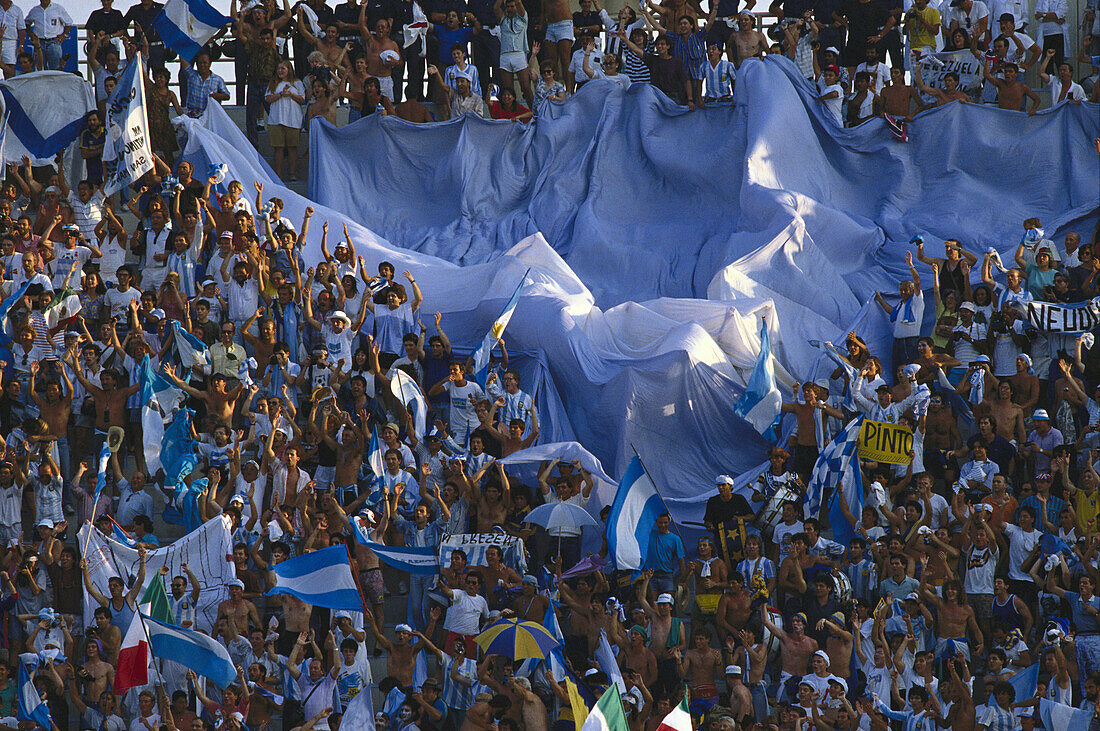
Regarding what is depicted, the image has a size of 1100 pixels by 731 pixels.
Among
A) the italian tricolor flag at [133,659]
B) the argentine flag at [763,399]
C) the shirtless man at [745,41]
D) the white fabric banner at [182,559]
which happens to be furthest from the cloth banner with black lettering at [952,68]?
the italian tricolor flag at [133,659]

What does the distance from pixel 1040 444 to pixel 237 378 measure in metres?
6.88

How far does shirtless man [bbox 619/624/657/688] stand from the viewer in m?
15.4

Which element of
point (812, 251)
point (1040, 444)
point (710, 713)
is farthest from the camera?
point (812, 251)

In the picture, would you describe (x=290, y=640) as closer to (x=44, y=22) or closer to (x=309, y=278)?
(x=309, y=278)

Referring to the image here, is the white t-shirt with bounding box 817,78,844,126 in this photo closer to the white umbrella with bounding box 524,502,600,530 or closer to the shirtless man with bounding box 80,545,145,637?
the white umbrella with bounding box 524,502,600,530

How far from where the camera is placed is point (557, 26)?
70.3 feet

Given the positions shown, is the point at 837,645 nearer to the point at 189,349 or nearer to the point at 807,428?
the point at 807,428

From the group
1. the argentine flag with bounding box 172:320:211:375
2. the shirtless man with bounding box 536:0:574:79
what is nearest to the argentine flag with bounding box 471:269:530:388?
the argentine flag with bounding box 172:320:211:375

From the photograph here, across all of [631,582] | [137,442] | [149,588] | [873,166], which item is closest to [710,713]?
[631,582]

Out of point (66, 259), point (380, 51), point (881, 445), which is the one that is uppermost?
point (380, 51)

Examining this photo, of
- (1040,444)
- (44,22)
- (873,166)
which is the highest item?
(44,22)

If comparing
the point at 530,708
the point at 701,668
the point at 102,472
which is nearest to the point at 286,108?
the point at 102,472

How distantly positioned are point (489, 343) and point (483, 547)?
238 centimetres

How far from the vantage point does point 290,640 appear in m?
15.9
